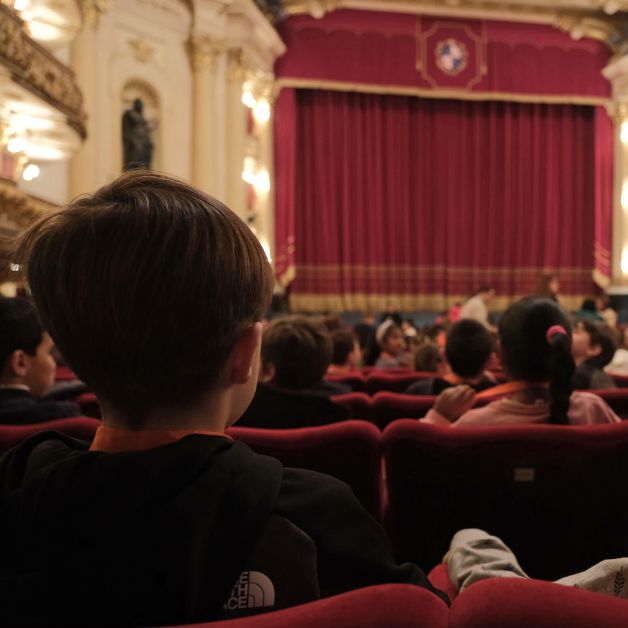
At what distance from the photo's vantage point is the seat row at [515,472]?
1.63 metres

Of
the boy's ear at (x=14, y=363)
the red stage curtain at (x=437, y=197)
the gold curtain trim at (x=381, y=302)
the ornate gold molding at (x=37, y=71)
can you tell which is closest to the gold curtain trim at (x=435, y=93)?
the red stage curtain at (x=437, y=197)

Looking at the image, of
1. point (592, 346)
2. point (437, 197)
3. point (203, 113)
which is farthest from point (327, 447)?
point (437, 197)

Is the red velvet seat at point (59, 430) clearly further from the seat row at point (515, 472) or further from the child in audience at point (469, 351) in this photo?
the child in audience at point (469, 351)

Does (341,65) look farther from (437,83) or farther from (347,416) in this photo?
(347,416)

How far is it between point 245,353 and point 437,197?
39.0ft

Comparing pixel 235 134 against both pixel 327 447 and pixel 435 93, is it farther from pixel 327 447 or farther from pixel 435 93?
pixel 327 447

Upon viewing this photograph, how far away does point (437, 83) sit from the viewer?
37.0 ft

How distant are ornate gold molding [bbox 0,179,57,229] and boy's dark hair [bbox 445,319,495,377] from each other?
123 inches

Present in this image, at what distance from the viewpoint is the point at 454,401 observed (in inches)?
86.4

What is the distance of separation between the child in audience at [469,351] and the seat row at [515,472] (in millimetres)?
1133

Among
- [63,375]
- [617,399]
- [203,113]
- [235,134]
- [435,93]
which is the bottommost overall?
[63,375]

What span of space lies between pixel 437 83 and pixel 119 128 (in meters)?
5.42

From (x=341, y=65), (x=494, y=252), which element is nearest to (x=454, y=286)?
(x=494, y=252)

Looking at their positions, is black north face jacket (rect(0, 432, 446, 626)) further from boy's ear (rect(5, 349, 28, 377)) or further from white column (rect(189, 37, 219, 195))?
white column (rect(189, 37, 219, 195))
